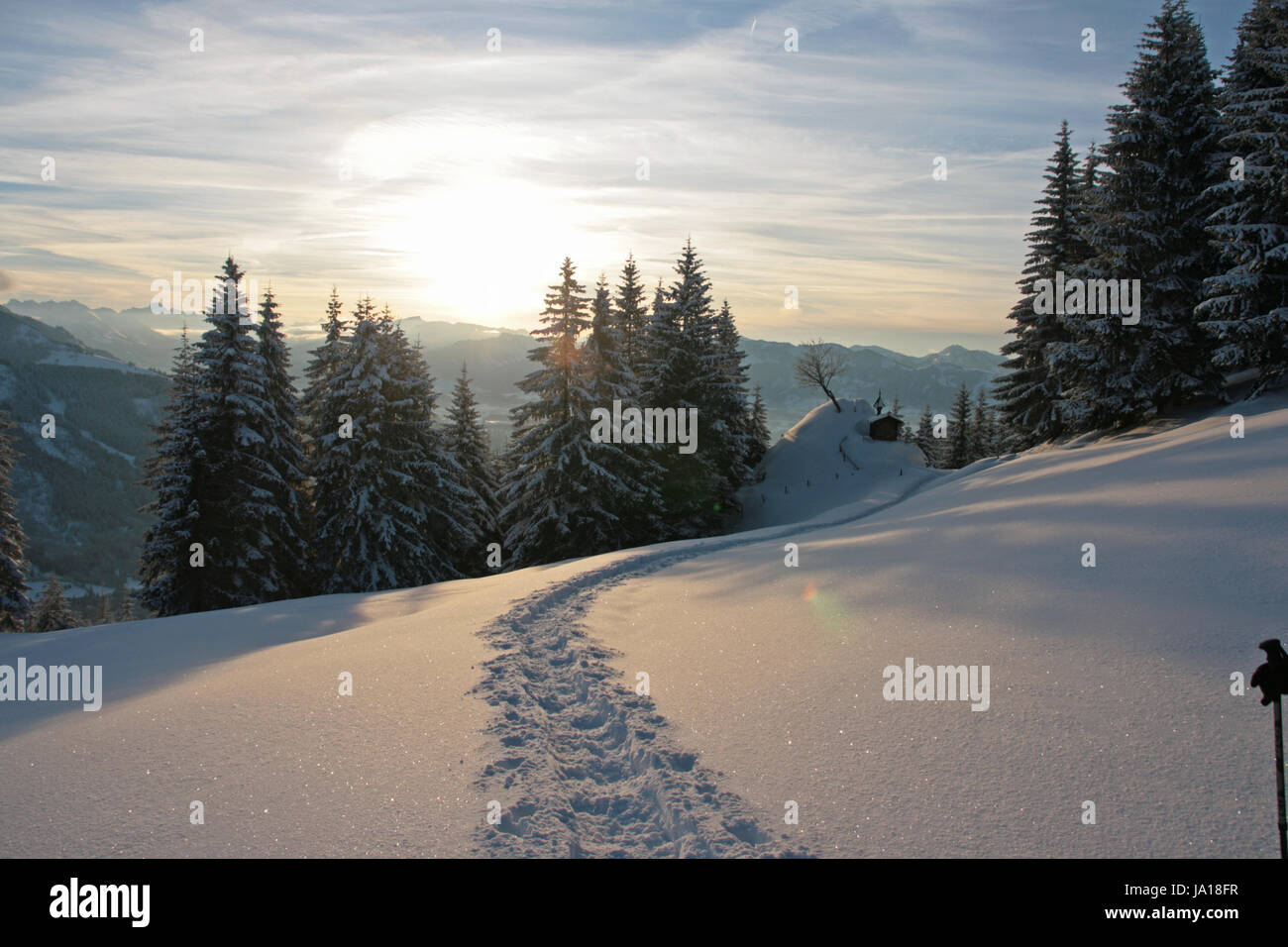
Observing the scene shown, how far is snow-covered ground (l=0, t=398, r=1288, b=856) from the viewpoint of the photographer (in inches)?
163

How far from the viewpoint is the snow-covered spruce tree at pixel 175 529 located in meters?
22.2

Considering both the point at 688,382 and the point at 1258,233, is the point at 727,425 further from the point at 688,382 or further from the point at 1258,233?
the point at 1258,233

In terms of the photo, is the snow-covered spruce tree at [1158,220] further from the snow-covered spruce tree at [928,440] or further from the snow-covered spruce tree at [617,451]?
the snow-covered spruce tree at [928,440]

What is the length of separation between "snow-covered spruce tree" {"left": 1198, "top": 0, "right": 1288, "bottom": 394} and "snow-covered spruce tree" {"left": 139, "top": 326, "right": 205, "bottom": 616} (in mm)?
34675

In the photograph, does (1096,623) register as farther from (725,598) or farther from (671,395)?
(671,395)

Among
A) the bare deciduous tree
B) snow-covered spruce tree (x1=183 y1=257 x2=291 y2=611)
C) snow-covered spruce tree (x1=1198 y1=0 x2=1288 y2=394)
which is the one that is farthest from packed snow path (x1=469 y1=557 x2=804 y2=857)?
the bare deciduous tree

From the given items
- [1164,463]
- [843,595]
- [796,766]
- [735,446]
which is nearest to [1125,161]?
[1164,463]

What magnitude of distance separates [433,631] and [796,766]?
6.96m

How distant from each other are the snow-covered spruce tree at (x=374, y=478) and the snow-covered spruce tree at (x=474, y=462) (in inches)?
201

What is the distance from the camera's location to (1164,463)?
1310 cm

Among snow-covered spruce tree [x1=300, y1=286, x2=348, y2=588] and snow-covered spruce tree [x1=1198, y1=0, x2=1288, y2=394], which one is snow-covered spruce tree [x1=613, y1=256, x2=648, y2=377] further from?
snow-covered spruce tree [x1=1198, y1=0, x2=1288, y2=394]

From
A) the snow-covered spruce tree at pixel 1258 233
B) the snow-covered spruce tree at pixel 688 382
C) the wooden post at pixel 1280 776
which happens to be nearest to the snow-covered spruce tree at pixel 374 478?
the snow-covered spruce tree at pixel 688 382

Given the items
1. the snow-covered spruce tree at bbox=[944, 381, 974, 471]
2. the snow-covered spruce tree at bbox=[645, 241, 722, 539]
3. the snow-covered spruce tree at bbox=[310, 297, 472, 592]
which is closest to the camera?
the snow-covered spruce tree at bbox=[310, 297, 472, 592]

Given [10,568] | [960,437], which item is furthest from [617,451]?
[960,437]
